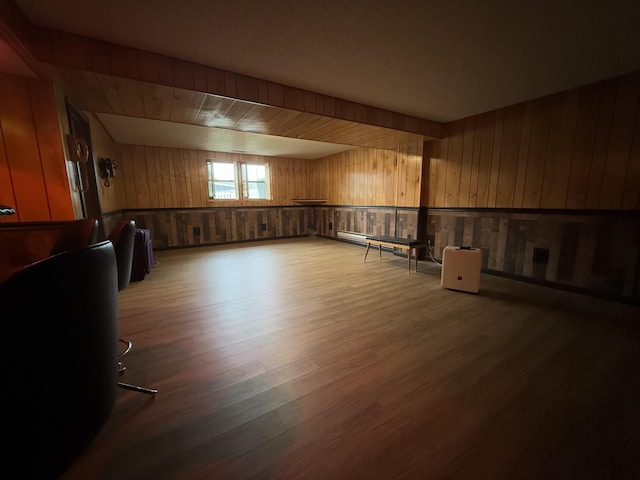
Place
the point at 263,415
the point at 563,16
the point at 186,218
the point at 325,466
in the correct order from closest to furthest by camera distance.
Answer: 1. the point at 325,466
2. the point at 263,415
3. the point at 563,16
4. the point at 186,218

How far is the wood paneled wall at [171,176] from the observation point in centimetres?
554

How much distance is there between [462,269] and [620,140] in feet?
6.56

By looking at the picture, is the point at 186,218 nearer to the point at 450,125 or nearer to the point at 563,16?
the point at 450,125

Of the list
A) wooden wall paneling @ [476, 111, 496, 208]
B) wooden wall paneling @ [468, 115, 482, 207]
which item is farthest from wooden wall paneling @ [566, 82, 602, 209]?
wooden wall paneling @ [468, 115, 482, 207]

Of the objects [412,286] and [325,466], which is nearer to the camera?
[325,466]

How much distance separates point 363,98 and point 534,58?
165 cm

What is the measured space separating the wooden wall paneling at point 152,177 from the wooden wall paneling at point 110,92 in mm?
3173

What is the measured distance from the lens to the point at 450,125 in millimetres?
4152

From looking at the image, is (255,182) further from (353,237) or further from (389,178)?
(389,178)

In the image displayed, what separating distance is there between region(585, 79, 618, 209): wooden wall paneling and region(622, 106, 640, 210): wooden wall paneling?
0.18 m

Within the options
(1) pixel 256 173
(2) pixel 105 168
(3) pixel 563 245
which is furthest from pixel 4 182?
(3) pixel 563 245

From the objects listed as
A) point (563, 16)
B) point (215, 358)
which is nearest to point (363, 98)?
point (563, 16)

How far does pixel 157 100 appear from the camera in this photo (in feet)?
8.57

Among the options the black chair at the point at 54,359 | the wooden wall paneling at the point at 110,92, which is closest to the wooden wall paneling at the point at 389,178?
the wooden wall paneling at the point at 110,92
